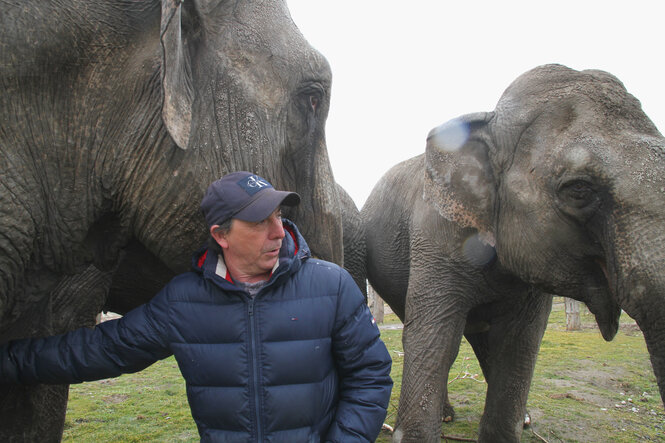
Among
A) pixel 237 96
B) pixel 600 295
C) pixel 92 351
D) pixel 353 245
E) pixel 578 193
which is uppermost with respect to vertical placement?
pixel 237 96

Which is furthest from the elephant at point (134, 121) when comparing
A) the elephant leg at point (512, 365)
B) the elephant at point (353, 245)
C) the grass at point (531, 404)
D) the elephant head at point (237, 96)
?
the elephant at point (353, 245)

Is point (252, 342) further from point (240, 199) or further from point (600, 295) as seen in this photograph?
point (600, 295)

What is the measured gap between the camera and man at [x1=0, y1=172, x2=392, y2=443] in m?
1.82

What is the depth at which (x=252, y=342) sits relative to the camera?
6.02 feet

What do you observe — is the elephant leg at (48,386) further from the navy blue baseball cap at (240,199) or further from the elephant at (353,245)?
the elephant at (353,245)

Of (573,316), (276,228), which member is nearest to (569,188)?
(276,228)

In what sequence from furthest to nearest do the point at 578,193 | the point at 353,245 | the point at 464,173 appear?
1. the point at 353,245
2. the point at 464,173
3. the point at 578,193

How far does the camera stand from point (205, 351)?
1.88 m

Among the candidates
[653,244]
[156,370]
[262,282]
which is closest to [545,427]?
[653,244]

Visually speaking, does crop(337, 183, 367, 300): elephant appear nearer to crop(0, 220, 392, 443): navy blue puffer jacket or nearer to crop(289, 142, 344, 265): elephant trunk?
crop(289, 142, 344, 265): elephant trunk

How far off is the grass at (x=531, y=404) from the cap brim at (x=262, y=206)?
368cm

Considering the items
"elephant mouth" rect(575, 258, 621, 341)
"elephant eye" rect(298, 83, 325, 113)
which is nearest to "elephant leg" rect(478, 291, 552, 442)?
"elephant mouth" rect(575, 258, 621, 341)

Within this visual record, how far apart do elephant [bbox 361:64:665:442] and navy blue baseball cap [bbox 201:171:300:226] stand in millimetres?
1911

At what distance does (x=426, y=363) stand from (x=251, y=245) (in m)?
2.37
